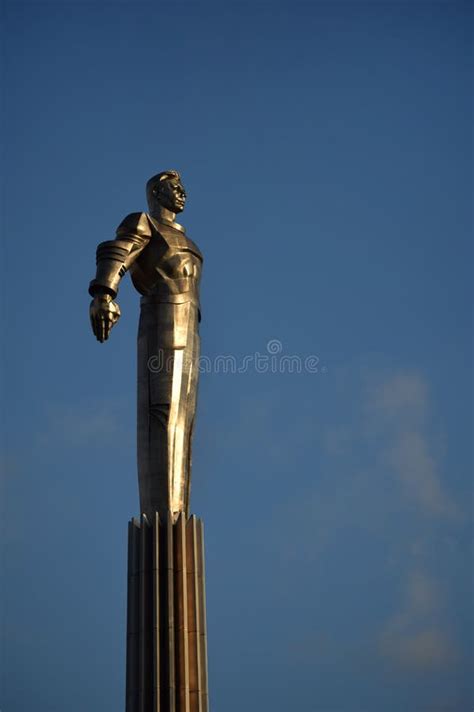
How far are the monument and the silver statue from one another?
0.02 metres

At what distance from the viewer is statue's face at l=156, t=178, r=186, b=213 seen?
18.1 metres

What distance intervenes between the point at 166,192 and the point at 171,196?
0.38 ft

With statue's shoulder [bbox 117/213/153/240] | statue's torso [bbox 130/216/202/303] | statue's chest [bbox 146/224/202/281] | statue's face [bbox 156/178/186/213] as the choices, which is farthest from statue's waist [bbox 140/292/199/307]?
statue's face [bbox 156/178/186/213]

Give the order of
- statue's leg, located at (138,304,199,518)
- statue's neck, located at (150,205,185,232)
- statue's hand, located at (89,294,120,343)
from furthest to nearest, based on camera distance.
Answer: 1. statue's neck, located at (150,205,185,232)
2. statue's hand, located at (89,294,120,343)
3. statue's leg, located at (138,304,199,518)

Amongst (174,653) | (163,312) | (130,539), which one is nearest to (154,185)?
(163,312)

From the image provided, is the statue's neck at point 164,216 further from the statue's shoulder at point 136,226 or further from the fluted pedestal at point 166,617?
the fluted pedestal at point 166,617

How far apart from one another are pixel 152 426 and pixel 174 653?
11.9 feet

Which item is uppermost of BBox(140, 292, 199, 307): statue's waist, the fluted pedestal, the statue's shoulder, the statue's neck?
the statue's neck

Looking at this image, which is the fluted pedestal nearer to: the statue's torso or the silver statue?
the silver statue

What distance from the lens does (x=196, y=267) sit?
58.0 feet

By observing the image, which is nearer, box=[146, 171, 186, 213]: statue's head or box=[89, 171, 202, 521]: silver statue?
box=[89, 171, 202, 521]: silver statue

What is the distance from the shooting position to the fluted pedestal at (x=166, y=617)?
1433 centimetres

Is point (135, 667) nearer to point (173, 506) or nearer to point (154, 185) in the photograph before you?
point (173, 506)

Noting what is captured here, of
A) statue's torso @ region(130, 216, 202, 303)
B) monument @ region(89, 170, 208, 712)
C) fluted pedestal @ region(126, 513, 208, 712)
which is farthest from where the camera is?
statue's torso @ region(130, 216, 202, 303)
